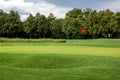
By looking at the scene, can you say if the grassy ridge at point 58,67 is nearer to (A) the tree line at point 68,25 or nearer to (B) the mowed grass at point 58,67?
(B) the mowed grass at point 58,67

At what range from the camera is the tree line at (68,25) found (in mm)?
98250

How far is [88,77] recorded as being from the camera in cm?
1367

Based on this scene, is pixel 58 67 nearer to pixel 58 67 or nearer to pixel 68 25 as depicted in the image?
pixel 58 67

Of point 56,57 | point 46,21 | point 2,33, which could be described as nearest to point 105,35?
point 46,21

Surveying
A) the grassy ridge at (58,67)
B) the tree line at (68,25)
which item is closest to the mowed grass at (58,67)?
the grassy ridge at (58,67)

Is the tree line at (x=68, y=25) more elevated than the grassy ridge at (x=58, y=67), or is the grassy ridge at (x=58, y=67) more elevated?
the tree line at (x=68, y=25)

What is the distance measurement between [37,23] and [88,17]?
57.3ft

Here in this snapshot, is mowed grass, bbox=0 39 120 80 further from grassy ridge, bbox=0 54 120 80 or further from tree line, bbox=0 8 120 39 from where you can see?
tree line, bbox=0 8 120 39

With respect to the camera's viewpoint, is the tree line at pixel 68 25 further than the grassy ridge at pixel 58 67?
Yes

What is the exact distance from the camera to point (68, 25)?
106 metres

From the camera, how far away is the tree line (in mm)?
98250

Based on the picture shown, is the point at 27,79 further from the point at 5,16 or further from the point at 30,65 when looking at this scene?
the point at 5,16

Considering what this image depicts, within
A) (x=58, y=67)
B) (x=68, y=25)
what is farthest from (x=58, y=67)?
(x=68, y=25)

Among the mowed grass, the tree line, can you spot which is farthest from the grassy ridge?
the tree line
